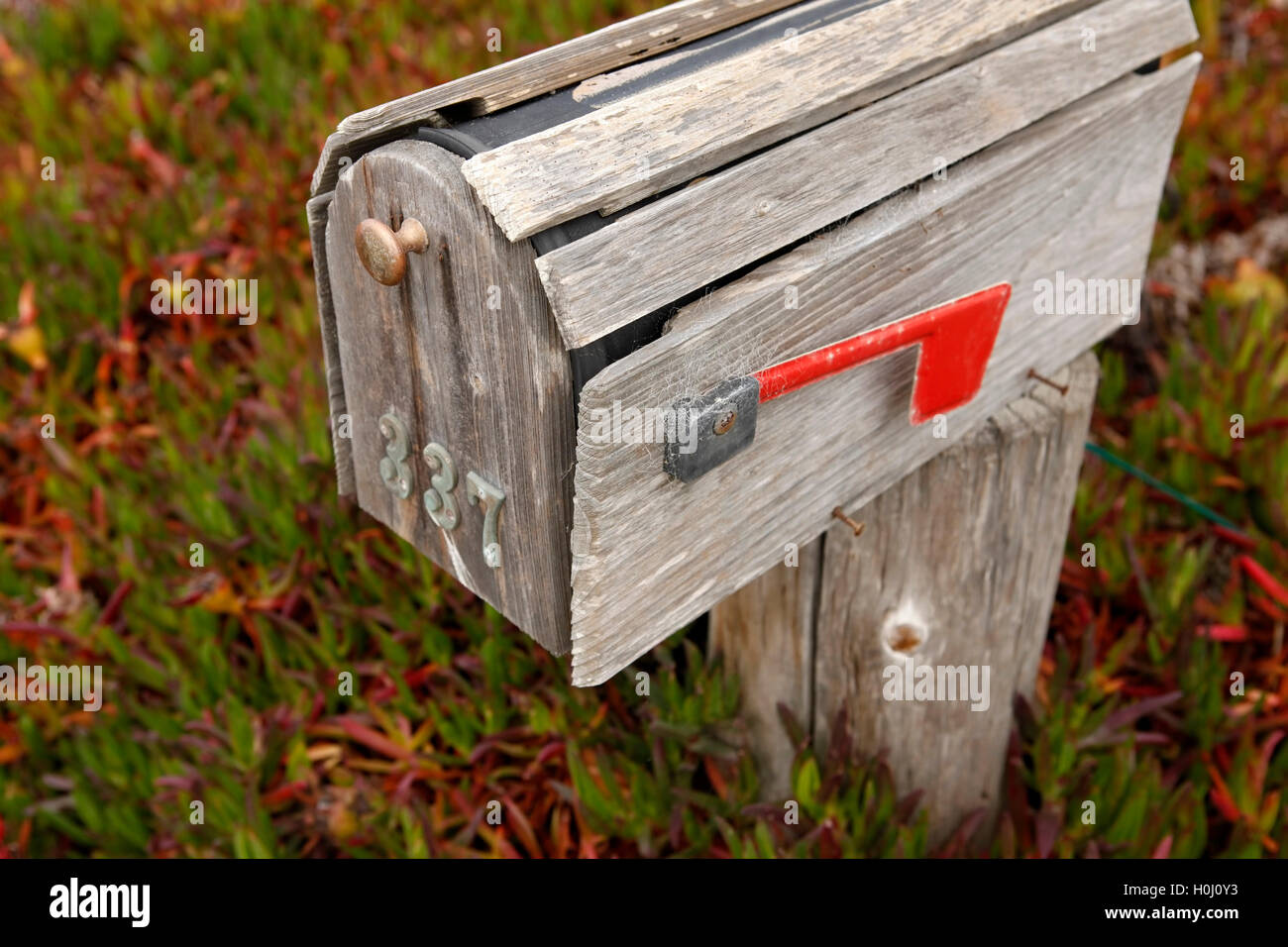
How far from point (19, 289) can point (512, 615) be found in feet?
8.28

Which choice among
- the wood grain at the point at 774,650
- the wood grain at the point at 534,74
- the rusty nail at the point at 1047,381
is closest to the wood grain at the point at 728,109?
the wood grain at the point at 534,74

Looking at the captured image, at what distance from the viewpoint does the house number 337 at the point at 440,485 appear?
1445mm

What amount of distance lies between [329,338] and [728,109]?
2.04 ft

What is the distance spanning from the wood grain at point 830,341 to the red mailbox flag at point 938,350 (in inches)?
1.0

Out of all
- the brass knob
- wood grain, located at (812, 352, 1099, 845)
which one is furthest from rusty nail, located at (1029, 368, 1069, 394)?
the brass knob

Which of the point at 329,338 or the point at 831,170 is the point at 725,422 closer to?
the point at 831,170

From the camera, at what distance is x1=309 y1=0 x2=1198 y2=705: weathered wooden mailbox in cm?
129

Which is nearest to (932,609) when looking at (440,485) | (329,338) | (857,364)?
(857,364)

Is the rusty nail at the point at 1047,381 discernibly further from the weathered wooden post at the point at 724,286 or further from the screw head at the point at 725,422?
the screw head at the point at 725,422

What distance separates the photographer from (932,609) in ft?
6.72

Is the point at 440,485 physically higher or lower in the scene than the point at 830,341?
lower

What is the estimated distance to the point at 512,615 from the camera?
154 centimetres

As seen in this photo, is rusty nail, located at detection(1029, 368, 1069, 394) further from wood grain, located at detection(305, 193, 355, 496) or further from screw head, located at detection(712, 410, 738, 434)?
wood grain, located at detection(305, 193, 355, 496)

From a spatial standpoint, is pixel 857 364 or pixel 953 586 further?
pixel 953 586
